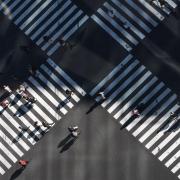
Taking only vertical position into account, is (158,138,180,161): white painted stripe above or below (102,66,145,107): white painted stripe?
below

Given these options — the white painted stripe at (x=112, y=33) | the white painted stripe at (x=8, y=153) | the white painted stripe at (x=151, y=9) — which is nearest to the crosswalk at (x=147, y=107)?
the white painted stripe at (x=112, y=33)

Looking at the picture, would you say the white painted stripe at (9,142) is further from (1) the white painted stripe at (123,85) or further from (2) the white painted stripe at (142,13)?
(2) the white painted stripe at (142,13)

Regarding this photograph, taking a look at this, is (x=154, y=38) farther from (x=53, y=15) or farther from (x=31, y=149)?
(x=31, y=149)

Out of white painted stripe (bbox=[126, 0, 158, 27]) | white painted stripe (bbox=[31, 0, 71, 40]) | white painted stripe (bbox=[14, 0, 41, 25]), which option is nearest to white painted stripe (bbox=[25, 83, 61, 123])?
white painted stripe (bbox=[31, 0, 71, 40])

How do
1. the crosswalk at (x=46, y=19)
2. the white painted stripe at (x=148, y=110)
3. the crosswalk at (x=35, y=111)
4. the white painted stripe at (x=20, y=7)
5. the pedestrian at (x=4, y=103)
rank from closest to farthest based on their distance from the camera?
the white painted stripe at (x=148, y=110) < the crosswalk at (x=35, y=111) < the crosswalk at (x=46, y=19) < the pedestrian at (x=4, y=103) < the white painted stripe at (x=20, y=7)

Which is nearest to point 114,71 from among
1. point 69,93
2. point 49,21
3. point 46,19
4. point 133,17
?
point 69,93

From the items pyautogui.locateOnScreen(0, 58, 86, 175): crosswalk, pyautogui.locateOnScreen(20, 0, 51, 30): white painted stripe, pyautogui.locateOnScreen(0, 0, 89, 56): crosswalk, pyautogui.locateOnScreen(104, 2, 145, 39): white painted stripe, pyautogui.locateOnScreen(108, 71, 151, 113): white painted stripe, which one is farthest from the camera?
pyautogui.locateOnScreen(20, 0, 51, 30): white painted stripe

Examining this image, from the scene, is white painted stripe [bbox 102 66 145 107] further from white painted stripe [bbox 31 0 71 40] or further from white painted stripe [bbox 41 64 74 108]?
white painted stripe [bbox 31 0 71 40]

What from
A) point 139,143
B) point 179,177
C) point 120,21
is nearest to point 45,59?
point 120,21
